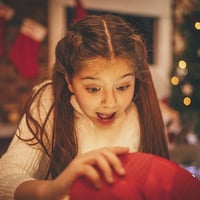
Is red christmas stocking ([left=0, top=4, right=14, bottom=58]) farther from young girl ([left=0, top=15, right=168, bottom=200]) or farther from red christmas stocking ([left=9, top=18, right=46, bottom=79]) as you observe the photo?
young girl ([left=0, top=15, right=168, bottom=200])

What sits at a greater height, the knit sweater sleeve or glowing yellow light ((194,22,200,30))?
glowing yellow light ((194,22,200,30))

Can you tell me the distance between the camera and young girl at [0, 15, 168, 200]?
0.81m

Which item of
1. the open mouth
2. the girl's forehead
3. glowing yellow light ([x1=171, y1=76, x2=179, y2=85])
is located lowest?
glowing yellow light ([x1=171, y1=76, x2=179, y2=85])

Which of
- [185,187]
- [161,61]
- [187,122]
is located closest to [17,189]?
[185,187]

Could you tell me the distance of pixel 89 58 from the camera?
0.82 meters

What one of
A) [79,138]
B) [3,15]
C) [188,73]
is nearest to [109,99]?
[79,138]

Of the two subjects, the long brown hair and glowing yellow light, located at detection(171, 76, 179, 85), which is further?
glowing yellow light, located at detection(171, 76, 179, 85)

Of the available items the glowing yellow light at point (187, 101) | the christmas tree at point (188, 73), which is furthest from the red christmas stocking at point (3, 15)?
the glowing yellow light at point (187, 101)

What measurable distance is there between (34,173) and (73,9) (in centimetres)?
328

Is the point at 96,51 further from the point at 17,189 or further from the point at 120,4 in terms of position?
the point at 120,4

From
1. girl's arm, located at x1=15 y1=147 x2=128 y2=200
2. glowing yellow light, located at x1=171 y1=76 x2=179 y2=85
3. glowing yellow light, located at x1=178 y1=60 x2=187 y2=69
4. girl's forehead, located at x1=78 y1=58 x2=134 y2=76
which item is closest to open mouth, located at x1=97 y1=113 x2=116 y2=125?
girl's forehead, located at x1=78 y1=58 x2=134 y2=76

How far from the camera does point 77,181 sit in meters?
0.57

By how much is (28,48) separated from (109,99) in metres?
2.99

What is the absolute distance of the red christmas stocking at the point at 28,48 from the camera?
3576 mm
